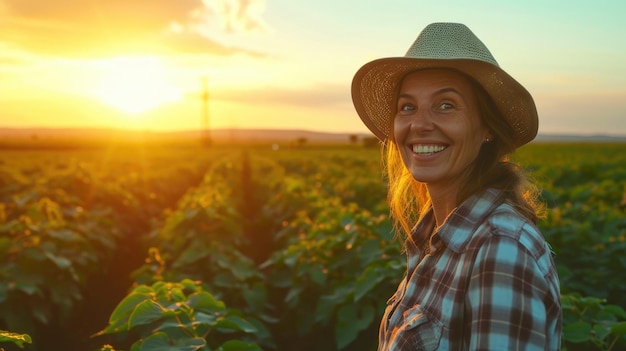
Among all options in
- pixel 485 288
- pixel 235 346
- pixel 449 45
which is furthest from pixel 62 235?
pixel 485 288

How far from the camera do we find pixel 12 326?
15.6 feet

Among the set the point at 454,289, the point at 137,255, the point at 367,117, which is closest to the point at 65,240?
the point at 137,255

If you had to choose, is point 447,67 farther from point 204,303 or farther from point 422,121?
point 204,303

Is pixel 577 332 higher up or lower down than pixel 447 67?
lower down

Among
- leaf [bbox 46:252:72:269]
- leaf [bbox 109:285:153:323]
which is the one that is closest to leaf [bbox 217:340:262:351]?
leaf [bbox 109:285:153:323]

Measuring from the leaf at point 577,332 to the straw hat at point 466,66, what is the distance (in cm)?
124

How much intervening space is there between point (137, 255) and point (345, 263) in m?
5.45

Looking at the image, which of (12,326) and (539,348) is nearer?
(539,348)

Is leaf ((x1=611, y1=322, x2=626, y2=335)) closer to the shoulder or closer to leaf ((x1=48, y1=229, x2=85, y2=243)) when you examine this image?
the shoulder

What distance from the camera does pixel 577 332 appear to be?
→ 9.91ft

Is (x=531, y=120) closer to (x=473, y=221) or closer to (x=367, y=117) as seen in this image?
(x=473, y=221)

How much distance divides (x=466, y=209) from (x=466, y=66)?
0.45m

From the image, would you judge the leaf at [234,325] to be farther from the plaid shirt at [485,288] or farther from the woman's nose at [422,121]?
the woman's nose at [422,121]

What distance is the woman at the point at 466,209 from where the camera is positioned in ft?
5.02
